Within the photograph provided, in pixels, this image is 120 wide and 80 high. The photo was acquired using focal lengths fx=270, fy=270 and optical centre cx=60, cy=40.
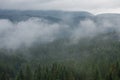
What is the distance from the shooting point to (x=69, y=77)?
118750 mm

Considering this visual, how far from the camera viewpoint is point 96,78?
108438 millimetres

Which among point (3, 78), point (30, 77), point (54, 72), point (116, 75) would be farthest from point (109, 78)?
point (3, 78)

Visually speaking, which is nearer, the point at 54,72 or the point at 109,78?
the point at 109,78

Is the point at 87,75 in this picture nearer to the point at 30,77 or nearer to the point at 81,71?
the point at 81,71

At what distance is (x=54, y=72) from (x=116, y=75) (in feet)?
109

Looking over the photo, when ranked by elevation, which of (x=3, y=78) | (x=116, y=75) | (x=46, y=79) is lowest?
(x=3, y=78)

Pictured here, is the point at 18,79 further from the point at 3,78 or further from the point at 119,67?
the point at 119,67

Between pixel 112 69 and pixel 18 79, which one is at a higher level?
pixel 112 69

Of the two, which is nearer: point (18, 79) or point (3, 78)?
point (18, 79)

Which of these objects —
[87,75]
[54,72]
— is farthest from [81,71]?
[54,72]

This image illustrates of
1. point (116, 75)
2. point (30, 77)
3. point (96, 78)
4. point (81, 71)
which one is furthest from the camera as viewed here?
point (81, 71)

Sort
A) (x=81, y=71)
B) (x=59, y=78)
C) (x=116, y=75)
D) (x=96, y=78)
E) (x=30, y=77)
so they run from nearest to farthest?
(x=116, y=75)
(x=96, y=78)
(x=59, y=78)
(x=30, y=77)
(x=81, y=71)

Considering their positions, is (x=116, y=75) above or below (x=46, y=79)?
above

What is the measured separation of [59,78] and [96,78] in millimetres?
18111
